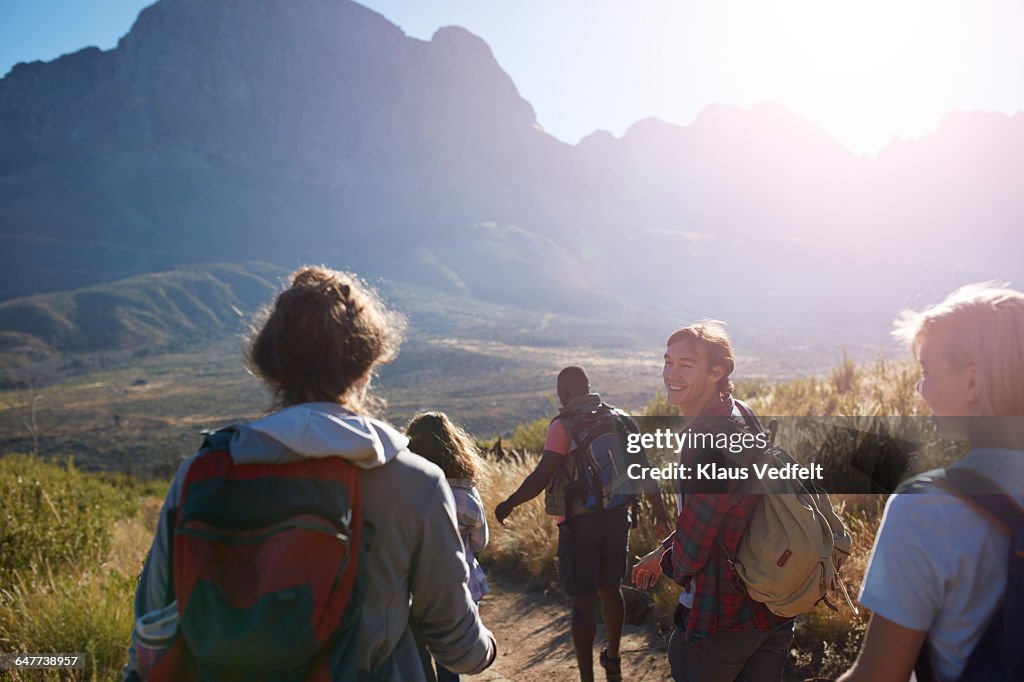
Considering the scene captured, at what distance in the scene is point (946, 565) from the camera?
147cm

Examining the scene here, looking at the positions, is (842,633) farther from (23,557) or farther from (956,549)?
(23,557)

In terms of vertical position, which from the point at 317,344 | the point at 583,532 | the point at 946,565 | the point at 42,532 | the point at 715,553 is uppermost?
the point at 317,344

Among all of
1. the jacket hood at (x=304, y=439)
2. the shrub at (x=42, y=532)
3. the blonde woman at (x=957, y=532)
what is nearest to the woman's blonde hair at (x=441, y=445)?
the jacket hood at (x=304, y=439)

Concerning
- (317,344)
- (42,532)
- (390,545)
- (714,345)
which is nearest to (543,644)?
(714,345)

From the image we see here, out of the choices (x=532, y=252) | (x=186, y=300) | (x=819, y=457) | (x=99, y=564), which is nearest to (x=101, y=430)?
(x=99, y=564)

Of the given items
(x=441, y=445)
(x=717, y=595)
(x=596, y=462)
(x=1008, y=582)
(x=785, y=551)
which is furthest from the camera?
(x=596, y=462)

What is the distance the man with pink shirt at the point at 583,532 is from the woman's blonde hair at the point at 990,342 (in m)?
2.72

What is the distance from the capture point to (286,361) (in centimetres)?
190

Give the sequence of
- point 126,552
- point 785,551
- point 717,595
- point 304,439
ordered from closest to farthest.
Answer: point 304,439
point 785,551
point 717,595
point 126,552

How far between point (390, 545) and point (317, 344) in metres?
0.58

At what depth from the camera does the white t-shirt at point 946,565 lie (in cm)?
146

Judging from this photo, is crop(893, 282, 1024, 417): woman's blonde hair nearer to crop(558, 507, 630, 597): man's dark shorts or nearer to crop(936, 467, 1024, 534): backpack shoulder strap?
crop(936, 467, 1024, 534): backpack shoulder strap

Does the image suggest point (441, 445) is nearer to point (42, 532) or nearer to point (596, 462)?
point (596, 462)

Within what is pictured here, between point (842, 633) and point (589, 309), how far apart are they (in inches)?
5391
